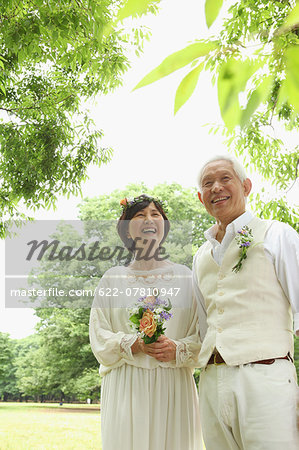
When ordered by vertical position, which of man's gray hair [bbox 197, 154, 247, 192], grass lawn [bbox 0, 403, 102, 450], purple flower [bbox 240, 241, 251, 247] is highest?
man's gray hair [bbox 197, 154, 247, 192]

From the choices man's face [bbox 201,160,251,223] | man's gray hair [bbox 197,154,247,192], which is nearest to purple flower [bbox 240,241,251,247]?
man's face [bbox 201,160,251,223]

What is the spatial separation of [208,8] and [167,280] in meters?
1.61

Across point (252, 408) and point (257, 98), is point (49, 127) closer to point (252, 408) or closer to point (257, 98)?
point (252, 408)

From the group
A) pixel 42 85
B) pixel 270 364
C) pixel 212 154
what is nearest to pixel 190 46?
pixel 270 364

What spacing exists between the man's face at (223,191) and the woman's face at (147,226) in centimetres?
31

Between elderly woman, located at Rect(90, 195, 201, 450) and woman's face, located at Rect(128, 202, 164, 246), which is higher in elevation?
woman's face, located at Rect(128, 202, 164, 246)

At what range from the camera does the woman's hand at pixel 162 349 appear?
172 centimetres

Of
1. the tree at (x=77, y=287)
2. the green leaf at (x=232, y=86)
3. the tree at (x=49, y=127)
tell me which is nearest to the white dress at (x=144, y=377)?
the green leaf at (x=232, y=86)

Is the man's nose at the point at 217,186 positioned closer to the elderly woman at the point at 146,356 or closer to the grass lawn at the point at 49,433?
the elderly woman at the point at 146,356

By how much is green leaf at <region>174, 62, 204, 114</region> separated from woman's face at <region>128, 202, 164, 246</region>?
151cm

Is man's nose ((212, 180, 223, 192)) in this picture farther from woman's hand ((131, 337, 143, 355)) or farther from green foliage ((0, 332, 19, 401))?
green foliage ((0, 332, 19, 401))

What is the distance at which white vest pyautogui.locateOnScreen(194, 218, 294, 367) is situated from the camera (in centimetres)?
145

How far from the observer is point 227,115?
0.39 m

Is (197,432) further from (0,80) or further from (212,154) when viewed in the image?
(0,80)
